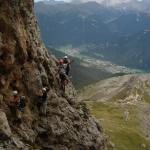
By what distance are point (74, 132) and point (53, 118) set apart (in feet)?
16.4

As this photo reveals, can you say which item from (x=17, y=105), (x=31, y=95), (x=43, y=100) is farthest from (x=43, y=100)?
(x=17, y=105)

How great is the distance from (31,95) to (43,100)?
175cm

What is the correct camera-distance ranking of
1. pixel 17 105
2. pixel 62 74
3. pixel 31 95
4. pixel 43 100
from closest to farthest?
pixel 17 105 → pixel 43 100 → pixel 31 95 → pixel 62 74

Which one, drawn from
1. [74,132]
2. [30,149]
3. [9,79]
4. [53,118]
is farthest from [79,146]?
[9,79]

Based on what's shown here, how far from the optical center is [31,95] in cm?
6059

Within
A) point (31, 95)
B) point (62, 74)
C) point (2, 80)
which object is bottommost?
point (31, 95)

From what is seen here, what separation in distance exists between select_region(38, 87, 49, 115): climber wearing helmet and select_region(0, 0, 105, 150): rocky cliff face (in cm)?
70

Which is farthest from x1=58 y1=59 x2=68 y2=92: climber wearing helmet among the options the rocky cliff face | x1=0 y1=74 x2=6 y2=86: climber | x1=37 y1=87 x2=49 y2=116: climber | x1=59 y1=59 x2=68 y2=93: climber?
x1=0 y1=74 x2=6 y2=86: climber

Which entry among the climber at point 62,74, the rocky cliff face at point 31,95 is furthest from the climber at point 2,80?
the climber at point 62,74

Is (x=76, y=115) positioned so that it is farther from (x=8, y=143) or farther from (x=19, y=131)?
(x=8, y=143)

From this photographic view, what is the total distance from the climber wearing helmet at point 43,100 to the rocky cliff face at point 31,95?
70 cm

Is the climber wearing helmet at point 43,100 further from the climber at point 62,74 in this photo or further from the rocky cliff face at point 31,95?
the climber at point 62,74

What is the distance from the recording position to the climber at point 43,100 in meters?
59.8

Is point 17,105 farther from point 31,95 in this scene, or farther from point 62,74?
point 62,74
